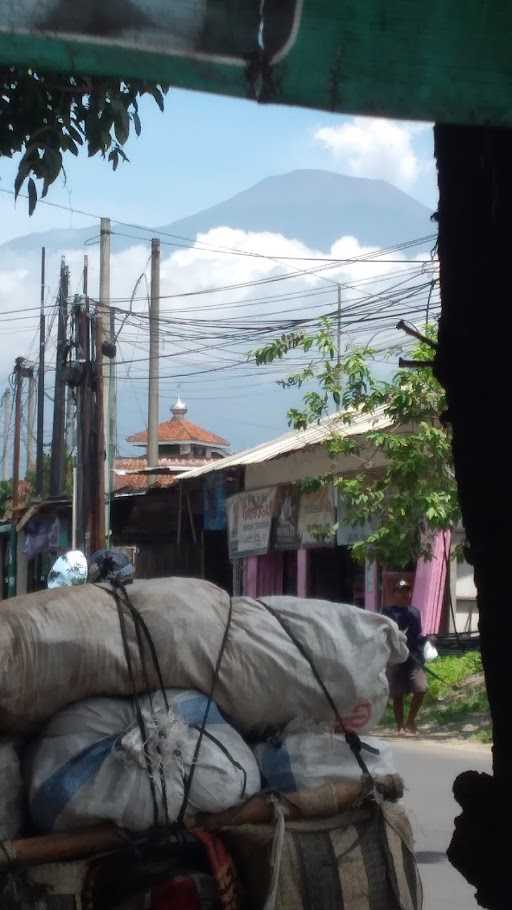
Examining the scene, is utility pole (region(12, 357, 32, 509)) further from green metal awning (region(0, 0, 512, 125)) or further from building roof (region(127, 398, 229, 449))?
green metal awning (region(0, 0, 512, 125))

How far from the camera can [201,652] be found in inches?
141

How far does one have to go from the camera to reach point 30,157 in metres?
5.34

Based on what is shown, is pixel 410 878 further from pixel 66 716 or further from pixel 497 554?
pixel 497 554

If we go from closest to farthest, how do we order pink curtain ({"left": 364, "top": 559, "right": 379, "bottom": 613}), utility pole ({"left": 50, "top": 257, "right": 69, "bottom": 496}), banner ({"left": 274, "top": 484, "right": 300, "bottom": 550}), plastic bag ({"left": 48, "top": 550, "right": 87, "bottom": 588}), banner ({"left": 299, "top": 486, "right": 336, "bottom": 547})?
plastic bag ({"left": 48, "top": 550, "right": 87, "bottom": 588}) < pink curtain ({"left": 364, "top": 559, "right": 379, "bottom": 613}) < banner ({"left": 299, "top": 486, "right": 336, "bottom": 547}) < banner ({"left": 274, "top": 484, "right": 300, "bottom": 550}) < utility pole ({"left": 50, "top": 257, "right": 69, "bottom": 496})

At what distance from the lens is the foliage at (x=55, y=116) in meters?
5.31

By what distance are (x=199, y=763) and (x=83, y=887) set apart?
0.41m

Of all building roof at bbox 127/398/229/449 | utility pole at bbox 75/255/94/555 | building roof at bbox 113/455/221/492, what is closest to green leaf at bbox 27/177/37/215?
utility pole at bbox 75/255/94/555

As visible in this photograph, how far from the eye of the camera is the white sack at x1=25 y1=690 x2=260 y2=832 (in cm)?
339

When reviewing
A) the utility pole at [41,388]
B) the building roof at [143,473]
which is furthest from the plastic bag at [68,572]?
the utility pole at [41,388]

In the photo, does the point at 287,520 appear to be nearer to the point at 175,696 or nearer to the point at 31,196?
the point at 31,196

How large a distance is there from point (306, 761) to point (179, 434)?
2183 inches

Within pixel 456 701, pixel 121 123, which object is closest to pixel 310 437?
pixel 456 701

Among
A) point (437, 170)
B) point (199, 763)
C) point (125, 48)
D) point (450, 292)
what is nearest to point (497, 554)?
point (450, 292)

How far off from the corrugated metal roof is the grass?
10.6ft
